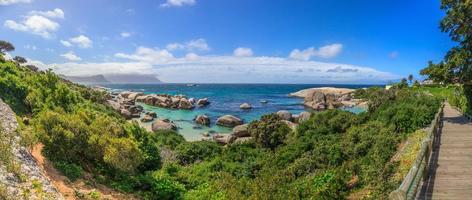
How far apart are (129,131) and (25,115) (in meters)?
7.07

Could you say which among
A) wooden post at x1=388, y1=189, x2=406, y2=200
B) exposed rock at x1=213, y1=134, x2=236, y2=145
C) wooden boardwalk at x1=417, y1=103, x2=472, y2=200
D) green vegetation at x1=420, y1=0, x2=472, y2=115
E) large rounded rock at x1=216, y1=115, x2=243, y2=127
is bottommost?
exposed rock at x1=213, y1=134, x2=236, y2=145

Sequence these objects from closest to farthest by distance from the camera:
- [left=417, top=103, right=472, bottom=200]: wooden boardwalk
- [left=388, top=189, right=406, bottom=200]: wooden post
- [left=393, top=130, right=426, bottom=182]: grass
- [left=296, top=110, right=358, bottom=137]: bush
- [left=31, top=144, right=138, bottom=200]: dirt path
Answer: [left=388, top=189, right=406, bottom=200]: wooden post
[left=417, top=103, right=472, bottom=200]: wooden boardwalk
[left=393, top=130, right=426, bottom=182]: grass
[left=31, top=144, right=138, bottom=200]: dirt path
[left=296, top=110, right=358, bottom=137]: bush

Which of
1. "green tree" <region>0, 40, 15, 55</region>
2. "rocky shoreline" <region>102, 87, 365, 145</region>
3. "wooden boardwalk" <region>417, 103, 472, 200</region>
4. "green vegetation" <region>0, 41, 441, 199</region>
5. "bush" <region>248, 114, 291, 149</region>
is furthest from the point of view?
"green tree" <region>0, 40, 15, 55</region>

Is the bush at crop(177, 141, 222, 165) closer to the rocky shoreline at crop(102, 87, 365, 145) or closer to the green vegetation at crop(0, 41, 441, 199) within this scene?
the green vegetation at crop(0, 41, 441, 199)

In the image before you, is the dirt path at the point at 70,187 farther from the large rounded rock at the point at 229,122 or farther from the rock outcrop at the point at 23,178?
the large rounded rock at the point at 229,122

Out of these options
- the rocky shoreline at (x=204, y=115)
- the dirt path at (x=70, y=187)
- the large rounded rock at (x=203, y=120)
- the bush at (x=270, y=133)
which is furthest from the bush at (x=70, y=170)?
the large rounded rock at (x=203, y=120)

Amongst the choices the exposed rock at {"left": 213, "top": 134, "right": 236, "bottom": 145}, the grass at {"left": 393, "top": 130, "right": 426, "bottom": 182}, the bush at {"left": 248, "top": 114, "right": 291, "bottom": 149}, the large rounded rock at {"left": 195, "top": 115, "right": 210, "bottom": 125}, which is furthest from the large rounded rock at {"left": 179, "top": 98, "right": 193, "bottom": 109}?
the grass at {"left": 393, "top": 130, "right": 426, "bottom": 182}

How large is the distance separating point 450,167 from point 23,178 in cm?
1602

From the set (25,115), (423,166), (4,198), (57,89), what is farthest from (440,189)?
(57,89)

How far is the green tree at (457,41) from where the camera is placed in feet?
67.4

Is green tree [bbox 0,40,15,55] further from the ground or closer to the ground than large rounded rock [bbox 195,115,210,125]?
further from the ground

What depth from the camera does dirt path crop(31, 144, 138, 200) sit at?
48.6ft

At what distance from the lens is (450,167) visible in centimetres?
1221

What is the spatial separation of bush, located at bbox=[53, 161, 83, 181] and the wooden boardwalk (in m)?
15.0
